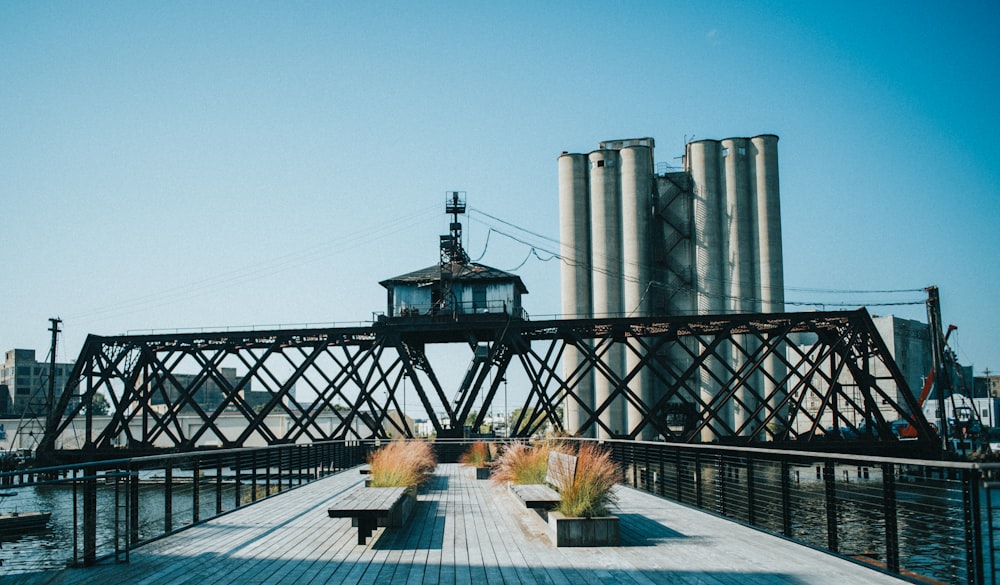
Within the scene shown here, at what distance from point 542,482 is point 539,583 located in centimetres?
660

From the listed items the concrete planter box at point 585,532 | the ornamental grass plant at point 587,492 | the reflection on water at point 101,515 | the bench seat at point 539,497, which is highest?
the ornamental grass plant at point 587,492

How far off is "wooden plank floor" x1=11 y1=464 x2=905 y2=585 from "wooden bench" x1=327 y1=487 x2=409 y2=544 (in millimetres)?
213

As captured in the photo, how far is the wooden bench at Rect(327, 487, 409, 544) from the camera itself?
400 inches

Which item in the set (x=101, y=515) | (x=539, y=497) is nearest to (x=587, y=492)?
(x=539, y=497)

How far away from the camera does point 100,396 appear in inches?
5925

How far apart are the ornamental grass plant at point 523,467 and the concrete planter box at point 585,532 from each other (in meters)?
4.52

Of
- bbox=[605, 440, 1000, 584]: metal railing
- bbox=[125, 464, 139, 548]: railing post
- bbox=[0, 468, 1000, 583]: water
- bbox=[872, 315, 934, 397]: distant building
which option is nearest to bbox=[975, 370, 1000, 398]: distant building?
bbox=[872, 315, 934, 397]: distant building

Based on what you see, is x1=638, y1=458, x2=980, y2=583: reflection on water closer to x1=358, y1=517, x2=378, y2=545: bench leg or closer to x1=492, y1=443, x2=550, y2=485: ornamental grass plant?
x1=492, y1=443, x2=550, y2=485: ornamental grass plant

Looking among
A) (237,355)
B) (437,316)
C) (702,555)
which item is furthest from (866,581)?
(237,355)

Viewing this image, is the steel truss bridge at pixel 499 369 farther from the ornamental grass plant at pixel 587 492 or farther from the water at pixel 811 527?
the ornamental grass plant at pixel 587 492

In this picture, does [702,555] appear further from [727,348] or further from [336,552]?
[727,348]

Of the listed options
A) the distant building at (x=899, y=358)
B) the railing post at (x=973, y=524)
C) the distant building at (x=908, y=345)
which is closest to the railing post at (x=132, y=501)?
the railing post at (x=973, y=524)

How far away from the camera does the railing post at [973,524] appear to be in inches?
284

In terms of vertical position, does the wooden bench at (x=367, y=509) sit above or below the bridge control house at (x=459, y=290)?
below
